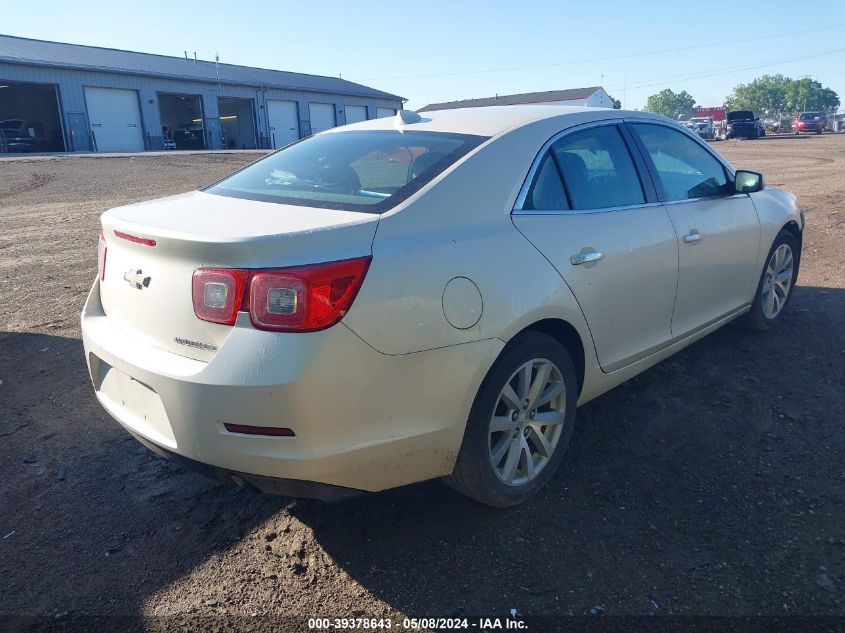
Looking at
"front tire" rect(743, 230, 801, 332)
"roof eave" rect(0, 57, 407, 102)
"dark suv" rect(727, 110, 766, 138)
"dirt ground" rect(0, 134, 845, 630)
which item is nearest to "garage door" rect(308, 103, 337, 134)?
"roof eave" rect(0, 57, 407, 102)

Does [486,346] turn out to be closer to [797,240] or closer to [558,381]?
[558,381]

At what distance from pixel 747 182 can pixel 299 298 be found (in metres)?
3.45

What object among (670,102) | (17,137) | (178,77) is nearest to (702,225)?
(17,137)

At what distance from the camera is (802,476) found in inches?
124

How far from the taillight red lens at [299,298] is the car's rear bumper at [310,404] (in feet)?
0.13

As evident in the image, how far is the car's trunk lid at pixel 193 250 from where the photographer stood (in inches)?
88.0

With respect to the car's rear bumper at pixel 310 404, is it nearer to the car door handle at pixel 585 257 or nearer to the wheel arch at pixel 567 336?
the wheel arch at pixel 567 336

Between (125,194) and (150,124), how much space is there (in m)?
22.6

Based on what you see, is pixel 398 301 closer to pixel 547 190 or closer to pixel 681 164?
pixel 547 190

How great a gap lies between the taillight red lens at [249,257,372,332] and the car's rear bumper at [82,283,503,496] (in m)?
0.04

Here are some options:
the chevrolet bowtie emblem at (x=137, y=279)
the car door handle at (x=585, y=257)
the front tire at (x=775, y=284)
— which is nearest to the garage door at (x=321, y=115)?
the front tire at (x=775, y=284)

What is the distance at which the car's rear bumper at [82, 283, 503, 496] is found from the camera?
2174 millimetres

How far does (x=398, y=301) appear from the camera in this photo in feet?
7.60

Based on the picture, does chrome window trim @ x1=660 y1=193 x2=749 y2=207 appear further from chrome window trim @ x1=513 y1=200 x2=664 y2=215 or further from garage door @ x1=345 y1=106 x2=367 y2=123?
garage door @ x1=345 y1=106 x2=367 y2=123
